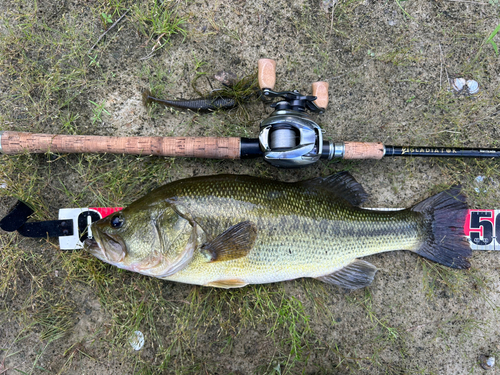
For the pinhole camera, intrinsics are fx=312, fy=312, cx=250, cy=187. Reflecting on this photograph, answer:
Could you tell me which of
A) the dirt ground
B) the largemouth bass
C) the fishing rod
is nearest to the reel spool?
the fishing rod

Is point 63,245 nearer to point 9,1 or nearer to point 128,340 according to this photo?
point 128,340

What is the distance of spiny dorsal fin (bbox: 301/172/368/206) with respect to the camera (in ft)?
8.71

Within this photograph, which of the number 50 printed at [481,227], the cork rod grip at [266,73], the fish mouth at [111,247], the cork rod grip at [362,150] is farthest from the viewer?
the number 50 printed at [481,227]

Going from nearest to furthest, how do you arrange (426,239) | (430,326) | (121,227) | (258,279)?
(121,227), (258,279), (426,239), (430,326)

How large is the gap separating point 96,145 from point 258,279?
1.74 meters

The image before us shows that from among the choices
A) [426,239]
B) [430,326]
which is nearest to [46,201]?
[426,239]

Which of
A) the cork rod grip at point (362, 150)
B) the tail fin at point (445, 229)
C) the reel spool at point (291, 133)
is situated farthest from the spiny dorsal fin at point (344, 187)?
the tail fin at point (445, 229)

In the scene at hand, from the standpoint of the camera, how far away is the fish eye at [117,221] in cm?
229

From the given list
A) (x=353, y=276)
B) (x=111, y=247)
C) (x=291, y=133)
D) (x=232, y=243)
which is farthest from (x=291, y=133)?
(x=111, y=247)

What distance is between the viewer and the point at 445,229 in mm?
2713

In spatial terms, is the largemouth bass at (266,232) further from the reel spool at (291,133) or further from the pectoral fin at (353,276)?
the reel spool at (291,133)

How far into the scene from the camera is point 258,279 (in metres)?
2.51

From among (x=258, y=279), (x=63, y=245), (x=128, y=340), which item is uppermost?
(x=63, y=245)

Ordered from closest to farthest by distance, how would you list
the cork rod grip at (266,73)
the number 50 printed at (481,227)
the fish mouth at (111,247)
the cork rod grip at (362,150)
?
the fish mouth at (111,247), the cork rod grip at (266,73), the cork rod grip at (362,150), the number 50 printed at (481,227)
